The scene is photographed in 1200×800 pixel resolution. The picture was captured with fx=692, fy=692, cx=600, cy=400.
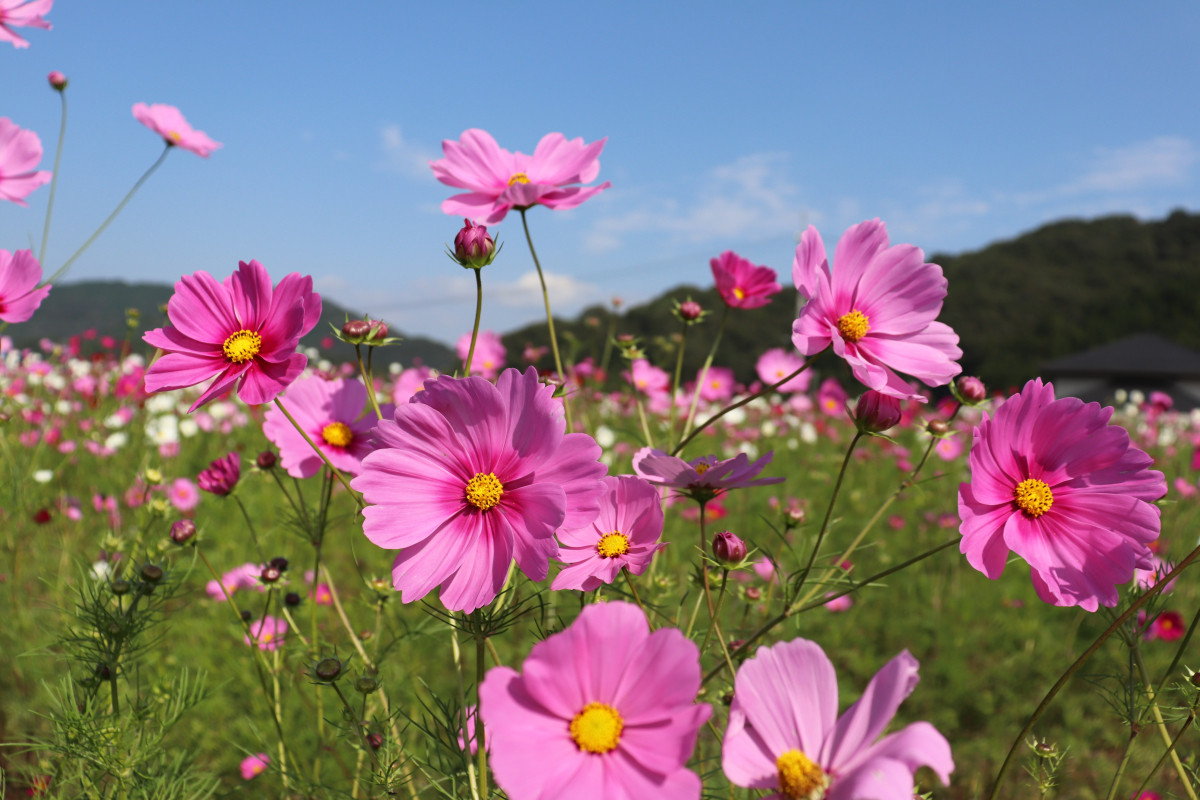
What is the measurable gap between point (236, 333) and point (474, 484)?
0.33 meters

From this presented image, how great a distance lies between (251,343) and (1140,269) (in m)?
38.9

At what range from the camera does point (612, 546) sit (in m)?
0.67

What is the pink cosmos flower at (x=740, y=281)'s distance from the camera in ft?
3.73

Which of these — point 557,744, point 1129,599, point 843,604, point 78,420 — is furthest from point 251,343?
point 78,420

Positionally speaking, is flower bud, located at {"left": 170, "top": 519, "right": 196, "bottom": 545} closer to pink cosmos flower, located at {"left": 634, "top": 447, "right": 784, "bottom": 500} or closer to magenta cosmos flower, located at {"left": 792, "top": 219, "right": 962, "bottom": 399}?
pink cosmos flower, located at {"left": 634, "top": 447, "right": 784, "bottom": 500}

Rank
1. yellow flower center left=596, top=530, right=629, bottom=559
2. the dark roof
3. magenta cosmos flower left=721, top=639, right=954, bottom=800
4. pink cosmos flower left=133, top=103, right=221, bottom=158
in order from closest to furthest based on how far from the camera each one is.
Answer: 1. magenta cosmos flower left=721, top=639, right=954, bottom=800
2. yellow flower center left=596, top=530, right=629, bottom=559
3. pink cosmos flower left=133, top=103, right=221, bottom=158
4. the dark roof

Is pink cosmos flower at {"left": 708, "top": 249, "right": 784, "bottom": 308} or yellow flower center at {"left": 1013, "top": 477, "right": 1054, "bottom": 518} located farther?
pink cosmos flower at {"left": 708, "top": 249, "right": 784, "bottom": 308}

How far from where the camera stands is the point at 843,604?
255cm

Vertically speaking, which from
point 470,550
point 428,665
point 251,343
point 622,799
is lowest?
point 428,665

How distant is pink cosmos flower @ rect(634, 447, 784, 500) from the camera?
2.16 feet

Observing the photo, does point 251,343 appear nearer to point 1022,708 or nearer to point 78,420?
point 1022,708

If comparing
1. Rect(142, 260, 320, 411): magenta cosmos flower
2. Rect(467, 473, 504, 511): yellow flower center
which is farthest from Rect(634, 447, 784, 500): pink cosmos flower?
Rect(142, 260, 320, 411): magenta cosmos flower

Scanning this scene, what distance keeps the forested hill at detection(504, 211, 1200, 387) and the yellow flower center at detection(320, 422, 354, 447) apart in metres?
17.7

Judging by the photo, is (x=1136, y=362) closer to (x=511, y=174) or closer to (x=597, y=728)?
(x=511, y=174)
